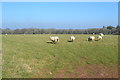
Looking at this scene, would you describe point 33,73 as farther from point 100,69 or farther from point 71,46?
point 71,46

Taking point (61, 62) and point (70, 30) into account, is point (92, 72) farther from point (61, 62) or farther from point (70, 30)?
point (70, 30)

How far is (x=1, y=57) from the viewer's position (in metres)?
20.4

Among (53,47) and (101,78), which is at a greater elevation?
(53,47)

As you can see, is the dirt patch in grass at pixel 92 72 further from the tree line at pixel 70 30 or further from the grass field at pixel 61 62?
the tree line at pixel 70 30

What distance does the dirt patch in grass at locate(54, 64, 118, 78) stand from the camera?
1814 cm

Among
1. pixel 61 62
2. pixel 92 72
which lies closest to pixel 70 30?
pixel 61 62

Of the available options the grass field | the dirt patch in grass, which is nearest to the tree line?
the grass field

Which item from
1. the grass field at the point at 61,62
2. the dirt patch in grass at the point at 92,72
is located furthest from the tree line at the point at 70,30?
the dirt patch in grass at the point at 92,72

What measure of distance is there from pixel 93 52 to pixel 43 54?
679cm

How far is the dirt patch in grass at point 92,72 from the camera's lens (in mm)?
18141

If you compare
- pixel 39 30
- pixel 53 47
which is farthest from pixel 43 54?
pixel 39 30

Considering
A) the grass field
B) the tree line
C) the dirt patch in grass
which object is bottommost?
the dirt patch in grass

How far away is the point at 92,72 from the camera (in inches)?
758

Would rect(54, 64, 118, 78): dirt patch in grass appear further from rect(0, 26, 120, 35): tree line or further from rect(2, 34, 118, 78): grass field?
rect(0, 26, 120, 35): tree line
